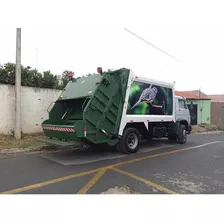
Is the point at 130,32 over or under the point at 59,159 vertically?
over

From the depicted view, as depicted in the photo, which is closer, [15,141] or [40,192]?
[40,192]

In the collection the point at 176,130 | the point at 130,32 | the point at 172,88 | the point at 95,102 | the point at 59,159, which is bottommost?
the point at 59,159

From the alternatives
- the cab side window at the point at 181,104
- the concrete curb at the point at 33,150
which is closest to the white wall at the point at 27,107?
the concrete curb at the point at 33,150

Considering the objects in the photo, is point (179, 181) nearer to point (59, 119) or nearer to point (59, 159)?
point (59, 159)

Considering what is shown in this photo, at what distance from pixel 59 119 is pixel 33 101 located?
3554 millimetres

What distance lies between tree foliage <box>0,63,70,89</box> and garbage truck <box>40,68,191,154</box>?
4023mm

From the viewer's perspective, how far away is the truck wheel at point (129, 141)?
6652 millimetres

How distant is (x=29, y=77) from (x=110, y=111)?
21.1ft

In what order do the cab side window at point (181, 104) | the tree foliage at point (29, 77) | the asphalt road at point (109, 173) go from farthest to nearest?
the tree foliage at point (29, 77)
the cab side window at point (181, 104)
the asphalt road at point (109, 173)

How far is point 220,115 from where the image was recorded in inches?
842

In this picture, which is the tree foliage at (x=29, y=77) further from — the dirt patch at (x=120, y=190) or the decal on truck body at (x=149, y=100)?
the dirt patch at (x=120, y=190)

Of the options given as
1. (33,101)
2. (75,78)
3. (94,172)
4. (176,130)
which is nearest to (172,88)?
(176,130)

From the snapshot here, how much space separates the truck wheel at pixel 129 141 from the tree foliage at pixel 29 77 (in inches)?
256

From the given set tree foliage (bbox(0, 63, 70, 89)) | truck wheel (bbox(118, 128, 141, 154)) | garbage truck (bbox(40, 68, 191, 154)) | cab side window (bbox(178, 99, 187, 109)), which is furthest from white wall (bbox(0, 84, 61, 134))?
cab side window (bbox(178, 99, 187, 109))
